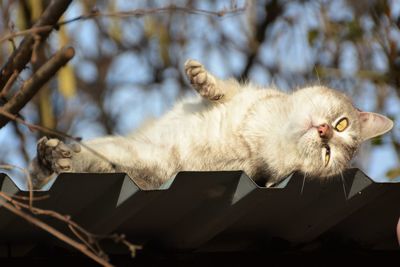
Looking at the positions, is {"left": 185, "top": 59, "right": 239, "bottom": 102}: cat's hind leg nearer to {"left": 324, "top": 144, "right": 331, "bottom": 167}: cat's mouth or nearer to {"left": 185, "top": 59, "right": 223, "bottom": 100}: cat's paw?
{"left": 185, "top": 59, "right": 223, "bottom": 100}: cat's paw

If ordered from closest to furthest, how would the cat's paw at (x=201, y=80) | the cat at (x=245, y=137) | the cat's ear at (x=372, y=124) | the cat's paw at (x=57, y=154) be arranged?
the cat's paw at (x=57, y=154)
the cat at (x=245, y=137)
the cat's paw at (x=201, y=80)
the cat's ear at (x=372, y=124)

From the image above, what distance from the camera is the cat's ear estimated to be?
454 cm

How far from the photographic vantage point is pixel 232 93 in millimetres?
4484

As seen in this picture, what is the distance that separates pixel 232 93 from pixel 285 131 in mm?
460

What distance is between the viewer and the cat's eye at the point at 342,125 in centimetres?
429

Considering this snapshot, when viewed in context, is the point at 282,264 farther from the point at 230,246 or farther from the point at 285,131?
the point at 285,131

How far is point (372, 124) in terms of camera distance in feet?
15.0

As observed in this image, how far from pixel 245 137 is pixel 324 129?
0.42m

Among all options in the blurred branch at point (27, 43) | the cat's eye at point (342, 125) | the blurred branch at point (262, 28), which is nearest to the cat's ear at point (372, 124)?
the cat's eye at point (342, 125)

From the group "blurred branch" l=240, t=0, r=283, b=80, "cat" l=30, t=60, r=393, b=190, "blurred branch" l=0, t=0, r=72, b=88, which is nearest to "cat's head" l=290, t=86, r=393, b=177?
"cat" l=30, t=60, r=393, b=190

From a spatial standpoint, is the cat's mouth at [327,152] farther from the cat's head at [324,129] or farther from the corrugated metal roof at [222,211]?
the corrugated metal roof at [222,211]

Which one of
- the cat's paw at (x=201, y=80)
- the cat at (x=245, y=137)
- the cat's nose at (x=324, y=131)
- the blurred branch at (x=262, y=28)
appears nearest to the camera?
the cat at (x=245, y=137)

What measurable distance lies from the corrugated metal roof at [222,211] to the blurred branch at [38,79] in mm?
318

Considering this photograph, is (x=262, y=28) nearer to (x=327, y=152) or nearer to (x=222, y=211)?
(x=327, y=152)
